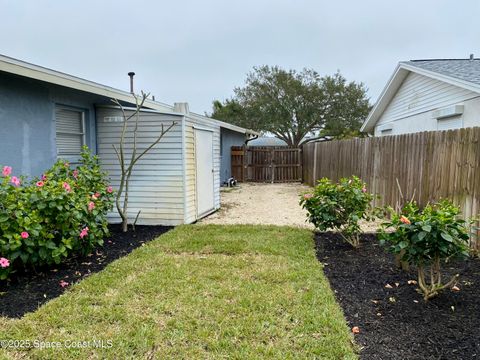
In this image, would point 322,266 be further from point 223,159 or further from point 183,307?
point 223,159

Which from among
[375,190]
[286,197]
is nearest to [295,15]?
[286,197]

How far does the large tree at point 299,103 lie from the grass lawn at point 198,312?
75.2 feet

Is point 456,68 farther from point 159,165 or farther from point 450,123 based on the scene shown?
point 159,165

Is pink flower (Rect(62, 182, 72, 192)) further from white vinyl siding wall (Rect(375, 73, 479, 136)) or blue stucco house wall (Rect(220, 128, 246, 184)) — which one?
blue stucco house wall (Rect(220, 128, 246, 184))

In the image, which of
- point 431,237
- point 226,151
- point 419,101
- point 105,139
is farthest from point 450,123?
point 226,151

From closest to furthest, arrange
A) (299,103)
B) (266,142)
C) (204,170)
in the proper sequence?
(204,170) → (299,103) → (266,142)

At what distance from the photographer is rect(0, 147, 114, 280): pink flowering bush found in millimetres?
3488

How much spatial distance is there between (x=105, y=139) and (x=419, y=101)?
806cm

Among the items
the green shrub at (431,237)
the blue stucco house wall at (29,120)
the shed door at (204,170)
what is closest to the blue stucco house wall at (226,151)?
the shed door at (204,170)

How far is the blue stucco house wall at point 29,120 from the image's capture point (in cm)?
473

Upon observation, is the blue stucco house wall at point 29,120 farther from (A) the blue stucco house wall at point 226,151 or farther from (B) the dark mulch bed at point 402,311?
(A) the blue stucco house wall at point 226,151

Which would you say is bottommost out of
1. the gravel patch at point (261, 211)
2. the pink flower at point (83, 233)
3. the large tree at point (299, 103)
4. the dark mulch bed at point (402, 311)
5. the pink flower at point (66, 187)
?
the dark mulch bed at point (402, 311)

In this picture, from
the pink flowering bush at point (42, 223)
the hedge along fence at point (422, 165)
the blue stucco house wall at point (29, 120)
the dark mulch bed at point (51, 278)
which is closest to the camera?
the dark mulch bed at point (51, 278)

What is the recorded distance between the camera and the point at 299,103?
86.5ft
